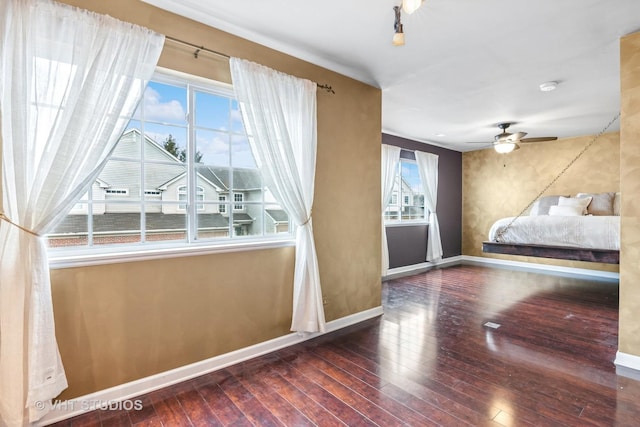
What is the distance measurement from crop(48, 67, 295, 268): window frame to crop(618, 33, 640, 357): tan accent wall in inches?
105

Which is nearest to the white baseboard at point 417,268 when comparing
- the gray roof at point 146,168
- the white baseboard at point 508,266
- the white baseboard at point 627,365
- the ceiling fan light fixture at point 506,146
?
the white baseboard at point 508,266

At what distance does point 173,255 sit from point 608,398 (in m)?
3.04

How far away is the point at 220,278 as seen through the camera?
2.44 meters

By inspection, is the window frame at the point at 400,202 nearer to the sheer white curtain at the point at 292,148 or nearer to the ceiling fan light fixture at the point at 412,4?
the sheer white curtain at the point at 292,148

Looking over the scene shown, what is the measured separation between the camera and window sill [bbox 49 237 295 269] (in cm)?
188

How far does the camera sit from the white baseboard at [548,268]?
5398mm

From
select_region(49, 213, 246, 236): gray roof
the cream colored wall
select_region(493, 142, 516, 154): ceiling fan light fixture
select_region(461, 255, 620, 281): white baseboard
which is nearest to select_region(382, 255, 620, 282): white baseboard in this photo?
select_region(461, 255, 620, 281): white baseboard

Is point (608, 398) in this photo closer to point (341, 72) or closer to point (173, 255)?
point (173, 255)

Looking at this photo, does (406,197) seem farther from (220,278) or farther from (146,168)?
(146,168)

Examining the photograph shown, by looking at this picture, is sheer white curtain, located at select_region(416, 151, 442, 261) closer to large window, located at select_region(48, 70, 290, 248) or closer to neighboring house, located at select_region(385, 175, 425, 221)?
neighboring house, located at select_region(385, 175, 425, 221)

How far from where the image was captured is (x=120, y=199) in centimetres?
216

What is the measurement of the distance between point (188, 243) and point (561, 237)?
4.32 meters

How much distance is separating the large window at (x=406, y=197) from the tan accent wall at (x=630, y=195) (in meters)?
3.37

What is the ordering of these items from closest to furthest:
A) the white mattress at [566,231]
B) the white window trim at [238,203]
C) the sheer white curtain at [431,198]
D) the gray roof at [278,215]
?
the white window trim at [238,203], the gray roof at [278,215], the white mattress at [566,231], the sheer white curtain at [431,198]
